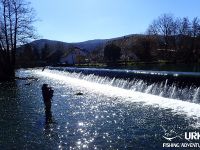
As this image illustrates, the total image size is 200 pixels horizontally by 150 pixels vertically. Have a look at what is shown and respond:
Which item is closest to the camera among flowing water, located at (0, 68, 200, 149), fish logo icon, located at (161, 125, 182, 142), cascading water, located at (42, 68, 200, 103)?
fish logo icon, located at (161, 125, 182, 142)

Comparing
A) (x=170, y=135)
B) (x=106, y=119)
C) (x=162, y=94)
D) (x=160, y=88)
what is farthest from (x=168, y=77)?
(x=170, y=135)

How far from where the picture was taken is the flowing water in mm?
13133

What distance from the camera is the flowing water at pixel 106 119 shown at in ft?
43.1

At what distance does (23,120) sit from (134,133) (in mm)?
6098

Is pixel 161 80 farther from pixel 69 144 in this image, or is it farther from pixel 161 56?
pixel 161 56

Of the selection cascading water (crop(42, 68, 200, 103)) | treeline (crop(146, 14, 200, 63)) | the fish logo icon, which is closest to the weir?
cascading water (crop(42, 68, 200, 103))

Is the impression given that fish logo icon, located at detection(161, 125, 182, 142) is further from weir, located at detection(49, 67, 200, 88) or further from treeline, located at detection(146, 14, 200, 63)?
treeline, located at detection(146, 14, 200, 63)

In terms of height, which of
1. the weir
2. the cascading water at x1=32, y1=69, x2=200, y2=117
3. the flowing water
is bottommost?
the flowing water

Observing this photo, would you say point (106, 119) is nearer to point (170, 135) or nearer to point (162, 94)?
point (170, 135)

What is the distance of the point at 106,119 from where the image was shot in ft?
55.5

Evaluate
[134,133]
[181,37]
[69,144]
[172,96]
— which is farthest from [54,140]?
[181,37]

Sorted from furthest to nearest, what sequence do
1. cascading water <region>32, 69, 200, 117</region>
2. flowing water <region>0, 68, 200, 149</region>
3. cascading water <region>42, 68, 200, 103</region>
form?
cascading water <region>42, 68, 200, 103</region> → cascading water <region>32, 69, 200, 117</region> → flowing water <region>0, 68, 200, 149</region>

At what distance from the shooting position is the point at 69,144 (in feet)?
42.3

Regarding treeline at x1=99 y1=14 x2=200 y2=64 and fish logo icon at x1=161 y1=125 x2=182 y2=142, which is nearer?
fish logo icon at x1=161 y1=125 x2=182 y2=142
